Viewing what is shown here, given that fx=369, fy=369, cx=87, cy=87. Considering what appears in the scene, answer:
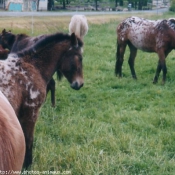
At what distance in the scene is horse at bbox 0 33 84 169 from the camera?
161 inches

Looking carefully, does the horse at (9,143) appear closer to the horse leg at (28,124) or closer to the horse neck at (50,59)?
the horse leg at (28,124)

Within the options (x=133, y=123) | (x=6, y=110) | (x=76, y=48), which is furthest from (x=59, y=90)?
(x=6, y=110)

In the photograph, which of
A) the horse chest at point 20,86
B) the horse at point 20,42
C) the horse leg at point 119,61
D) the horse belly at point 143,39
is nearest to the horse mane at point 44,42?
the horse chest at point 20,86

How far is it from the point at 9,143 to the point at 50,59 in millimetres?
3048

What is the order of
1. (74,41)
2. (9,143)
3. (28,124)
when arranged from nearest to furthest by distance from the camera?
(9,143), (28,124), (74,41)

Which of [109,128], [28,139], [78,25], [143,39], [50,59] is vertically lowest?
[109,128]

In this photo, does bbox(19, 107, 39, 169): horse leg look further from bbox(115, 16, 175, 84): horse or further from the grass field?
bbox(115, 16, 175, 84): horse

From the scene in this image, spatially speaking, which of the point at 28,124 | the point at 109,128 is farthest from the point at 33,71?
the point at 109,128

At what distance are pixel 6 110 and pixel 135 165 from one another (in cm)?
267

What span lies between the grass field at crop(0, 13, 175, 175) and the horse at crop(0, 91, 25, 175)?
222 cm

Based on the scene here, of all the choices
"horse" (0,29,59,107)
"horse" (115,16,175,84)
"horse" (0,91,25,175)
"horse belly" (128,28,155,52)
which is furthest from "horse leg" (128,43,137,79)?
"horse" (0,91,25,175)

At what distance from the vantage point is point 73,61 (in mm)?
4992

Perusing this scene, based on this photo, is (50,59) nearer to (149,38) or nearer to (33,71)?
(33,71)

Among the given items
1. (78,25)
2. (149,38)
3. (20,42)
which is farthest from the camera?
(78,25)
